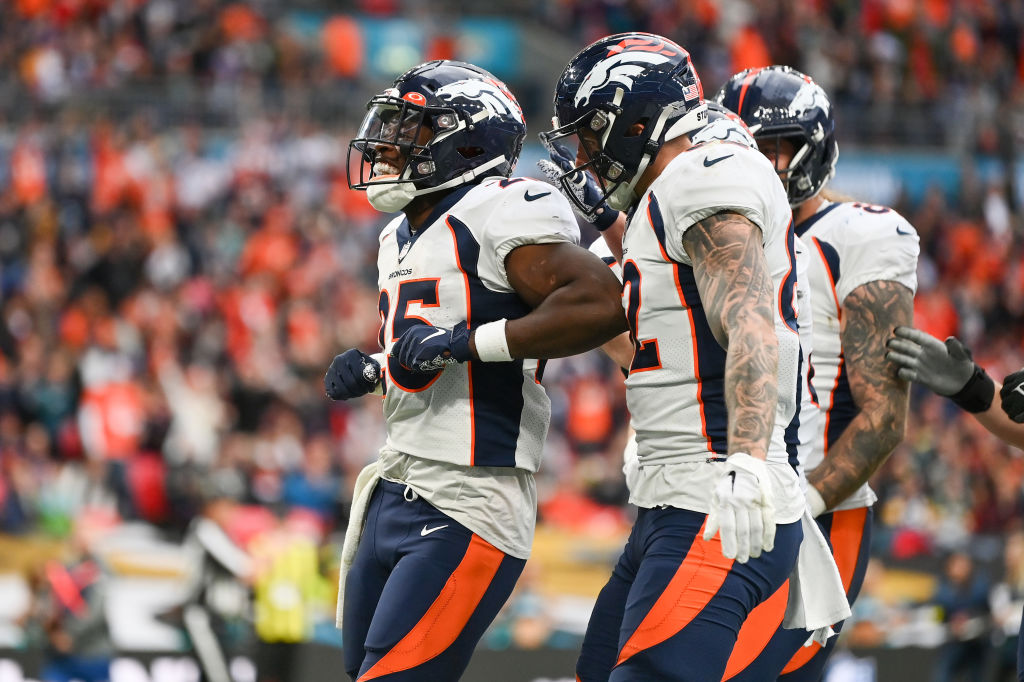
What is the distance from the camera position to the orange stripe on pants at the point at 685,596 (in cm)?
329

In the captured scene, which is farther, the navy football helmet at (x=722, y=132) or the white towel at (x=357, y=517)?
the white towel at (x=357, y=517)

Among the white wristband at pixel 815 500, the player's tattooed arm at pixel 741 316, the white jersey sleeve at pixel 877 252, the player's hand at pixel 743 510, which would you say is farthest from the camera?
the white jersey sleeve at pixel 877 252

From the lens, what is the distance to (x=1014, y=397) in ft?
13.6

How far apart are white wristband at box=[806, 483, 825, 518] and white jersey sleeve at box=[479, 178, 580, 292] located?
110 cm

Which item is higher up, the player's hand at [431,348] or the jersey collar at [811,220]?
the jersey collar at [811,220]

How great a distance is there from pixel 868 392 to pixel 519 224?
132 centimetres

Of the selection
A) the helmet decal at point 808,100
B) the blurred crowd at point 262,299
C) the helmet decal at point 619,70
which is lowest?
the blurred crowd at point 262,299

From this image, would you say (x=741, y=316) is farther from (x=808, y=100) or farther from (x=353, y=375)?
(x=808, y=100)

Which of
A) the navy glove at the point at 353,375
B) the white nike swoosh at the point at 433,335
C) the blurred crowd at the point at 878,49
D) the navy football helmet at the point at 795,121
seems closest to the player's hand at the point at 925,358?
the navy football helmet at the point at 795,121

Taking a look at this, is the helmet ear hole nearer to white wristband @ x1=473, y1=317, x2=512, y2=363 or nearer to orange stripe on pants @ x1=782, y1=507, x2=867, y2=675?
white wristband @ x1=473, y1=317, x2=512, y2=363

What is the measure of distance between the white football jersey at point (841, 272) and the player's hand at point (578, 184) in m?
0.72

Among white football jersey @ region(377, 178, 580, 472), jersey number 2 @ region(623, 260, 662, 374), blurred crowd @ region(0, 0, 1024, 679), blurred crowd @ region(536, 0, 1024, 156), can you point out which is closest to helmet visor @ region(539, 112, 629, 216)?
white football jersey @ region(377, 178, 580, 472)

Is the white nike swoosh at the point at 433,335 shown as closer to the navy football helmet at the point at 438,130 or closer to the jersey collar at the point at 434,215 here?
the jersey collar at the point at 434,215

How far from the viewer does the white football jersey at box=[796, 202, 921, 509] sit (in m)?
4.39
